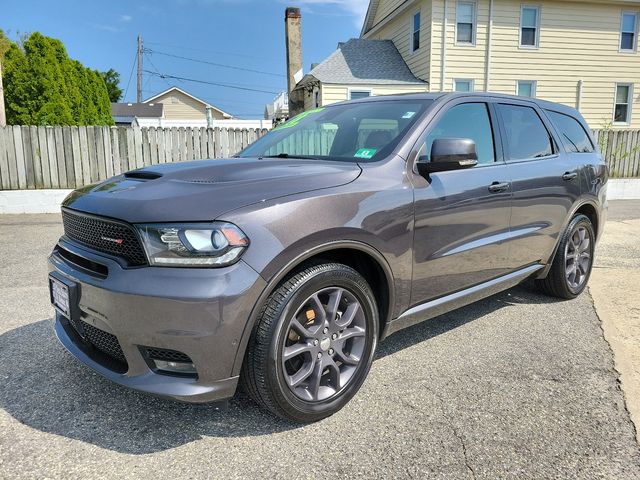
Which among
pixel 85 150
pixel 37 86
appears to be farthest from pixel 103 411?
pixel 37 86

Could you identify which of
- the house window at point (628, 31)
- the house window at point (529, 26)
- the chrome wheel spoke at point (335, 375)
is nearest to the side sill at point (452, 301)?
the chrome wheel spoke at point (335, 375)

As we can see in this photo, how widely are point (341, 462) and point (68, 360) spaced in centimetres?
206

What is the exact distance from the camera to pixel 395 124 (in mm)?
3311

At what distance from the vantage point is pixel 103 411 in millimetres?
2740

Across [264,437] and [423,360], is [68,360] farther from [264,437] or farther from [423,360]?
[423,360]

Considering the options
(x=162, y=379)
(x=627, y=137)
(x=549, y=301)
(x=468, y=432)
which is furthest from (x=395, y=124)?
(x=627, y=137)

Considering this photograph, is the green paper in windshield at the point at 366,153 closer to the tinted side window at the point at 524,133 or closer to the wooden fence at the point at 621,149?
the tinted side window at the point at 524,133

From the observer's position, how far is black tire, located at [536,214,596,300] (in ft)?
14.7

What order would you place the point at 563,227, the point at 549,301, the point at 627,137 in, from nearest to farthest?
the point at 563,227, the point at 549,301, the point at 627,137

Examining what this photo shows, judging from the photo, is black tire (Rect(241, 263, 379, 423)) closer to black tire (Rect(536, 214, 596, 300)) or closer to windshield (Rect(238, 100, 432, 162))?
windshield (Rect(238, 100, 432, 162))

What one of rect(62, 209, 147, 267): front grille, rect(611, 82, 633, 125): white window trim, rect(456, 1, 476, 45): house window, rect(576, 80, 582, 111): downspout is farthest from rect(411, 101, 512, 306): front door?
rect(611, 82, 633, 125): white window trim

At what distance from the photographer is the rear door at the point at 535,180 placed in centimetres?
381

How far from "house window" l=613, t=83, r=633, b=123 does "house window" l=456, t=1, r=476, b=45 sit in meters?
6.29

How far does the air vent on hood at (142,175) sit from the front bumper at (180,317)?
0.62 metres
